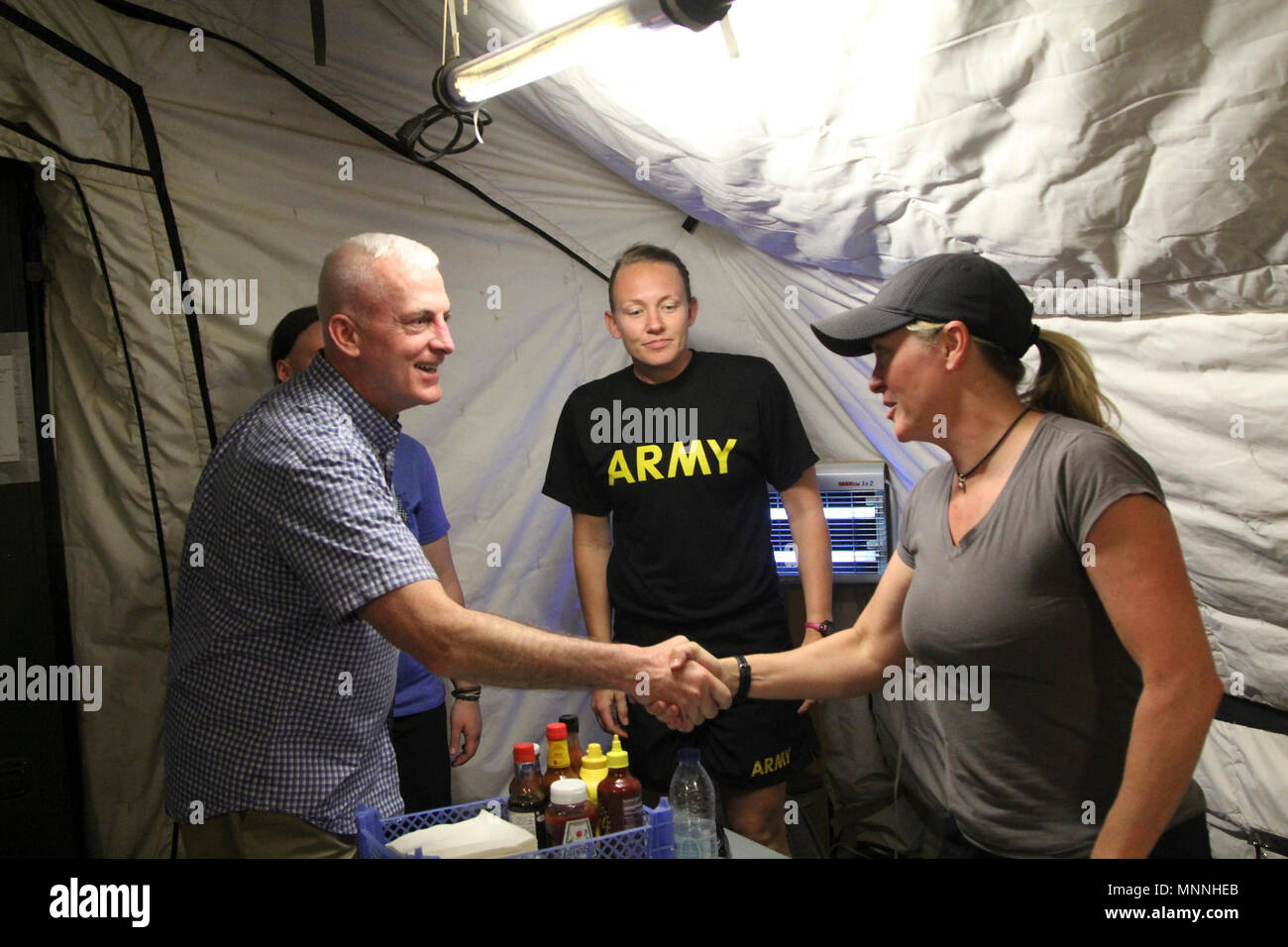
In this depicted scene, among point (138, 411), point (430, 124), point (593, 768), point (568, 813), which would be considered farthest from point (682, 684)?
point (138, 411)

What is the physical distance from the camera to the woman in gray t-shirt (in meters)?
1.01

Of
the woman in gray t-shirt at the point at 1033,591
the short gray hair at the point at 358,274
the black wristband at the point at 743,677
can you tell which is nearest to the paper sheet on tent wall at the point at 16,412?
the short gray hair at the point at 358,274

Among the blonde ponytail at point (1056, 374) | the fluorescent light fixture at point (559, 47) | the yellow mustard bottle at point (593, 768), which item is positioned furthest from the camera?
the yellow mustard bottle at point (593, 768)

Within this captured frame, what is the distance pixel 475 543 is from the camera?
Result: 2.06m

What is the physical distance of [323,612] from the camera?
132cm

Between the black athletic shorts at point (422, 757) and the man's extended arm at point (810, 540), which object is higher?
the man's extended arm at point (810, 540)

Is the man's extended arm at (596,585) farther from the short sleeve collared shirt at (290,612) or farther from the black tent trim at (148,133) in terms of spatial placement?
the black tent trim at (148,133)

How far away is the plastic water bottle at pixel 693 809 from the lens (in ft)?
4.30

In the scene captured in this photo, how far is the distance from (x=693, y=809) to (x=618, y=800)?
25cm

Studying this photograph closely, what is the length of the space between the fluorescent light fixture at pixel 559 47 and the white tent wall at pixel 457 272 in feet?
0.85

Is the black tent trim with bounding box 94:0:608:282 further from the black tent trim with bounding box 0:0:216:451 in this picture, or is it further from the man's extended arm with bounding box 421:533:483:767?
the man's extended arm with bounding box 421:533:483:767

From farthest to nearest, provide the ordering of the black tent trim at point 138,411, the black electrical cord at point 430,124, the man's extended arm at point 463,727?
1. the man's extended arm at point 463,727
2. the black tent trim at point 138,411
3. the black electrical cord at point 430,124

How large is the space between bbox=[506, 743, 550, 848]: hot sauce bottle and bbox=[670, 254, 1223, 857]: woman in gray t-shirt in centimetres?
55

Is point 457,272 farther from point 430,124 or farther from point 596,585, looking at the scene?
point 596,585
